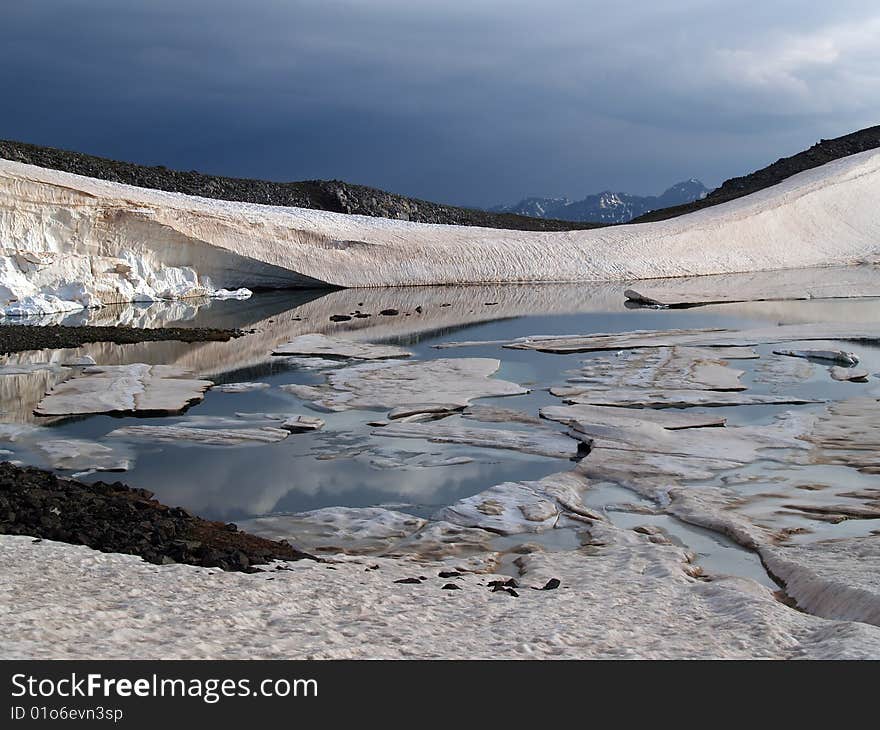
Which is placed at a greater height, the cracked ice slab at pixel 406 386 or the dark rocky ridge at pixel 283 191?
the dark rocky ridge at pixel 283 191

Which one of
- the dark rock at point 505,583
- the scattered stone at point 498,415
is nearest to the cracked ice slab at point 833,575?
the dark rock at point 505,583

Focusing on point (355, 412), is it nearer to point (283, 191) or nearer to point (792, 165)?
point (283, 191)

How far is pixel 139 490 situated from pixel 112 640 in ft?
8.02

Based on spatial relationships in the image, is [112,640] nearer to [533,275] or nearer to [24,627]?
[24,627]

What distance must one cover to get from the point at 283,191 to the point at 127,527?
3023 cm

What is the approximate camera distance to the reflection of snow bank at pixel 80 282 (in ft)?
48.4

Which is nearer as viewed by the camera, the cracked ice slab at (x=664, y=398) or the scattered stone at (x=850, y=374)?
the cracked ice slab at (x=664, y=398)

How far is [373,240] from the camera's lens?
21719mm

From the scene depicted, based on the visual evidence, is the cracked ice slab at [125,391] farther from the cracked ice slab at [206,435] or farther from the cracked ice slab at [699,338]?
the cracked ice slab at [699,338]

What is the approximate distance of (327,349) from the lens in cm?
1065

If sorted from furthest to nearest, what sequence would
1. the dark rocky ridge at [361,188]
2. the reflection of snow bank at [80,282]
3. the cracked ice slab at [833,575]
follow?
the dark rocky ridge at [361,188] < the reflection of snow bank at [80,282] < the cracked ice slab at [833,575]

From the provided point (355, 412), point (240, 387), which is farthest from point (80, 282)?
point (355, 412)

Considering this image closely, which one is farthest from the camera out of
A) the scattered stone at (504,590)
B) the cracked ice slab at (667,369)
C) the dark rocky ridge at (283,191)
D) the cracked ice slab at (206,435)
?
the dark rocky ridge at (283,191)

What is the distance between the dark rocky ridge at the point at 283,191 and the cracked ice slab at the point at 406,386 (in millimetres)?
20888
